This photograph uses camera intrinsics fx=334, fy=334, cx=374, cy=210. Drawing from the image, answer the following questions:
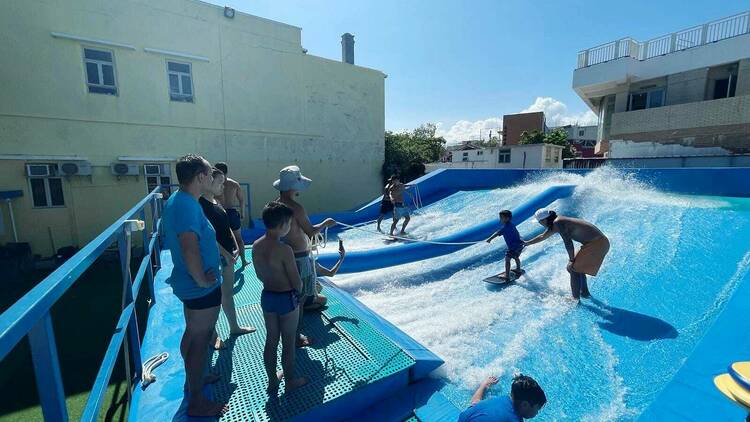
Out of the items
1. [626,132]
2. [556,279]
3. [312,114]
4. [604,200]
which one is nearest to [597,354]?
[556,279]

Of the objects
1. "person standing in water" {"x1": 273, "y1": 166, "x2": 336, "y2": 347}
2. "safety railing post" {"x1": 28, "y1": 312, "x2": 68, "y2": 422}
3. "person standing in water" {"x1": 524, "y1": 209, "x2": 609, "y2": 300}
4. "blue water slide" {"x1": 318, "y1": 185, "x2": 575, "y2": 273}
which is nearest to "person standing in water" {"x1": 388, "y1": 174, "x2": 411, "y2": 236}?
"blue water slide" {"x1": 318, "y1": 185, "x2": 575, "y2": 273}

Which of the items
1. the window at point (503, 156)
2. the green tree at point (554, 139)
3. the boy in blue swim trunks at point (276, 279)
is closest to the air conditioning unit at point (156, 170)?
the boy in blue swim trunks at point (276, 279)

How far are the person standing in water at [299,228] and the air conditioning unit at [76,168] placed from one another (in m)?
10.2

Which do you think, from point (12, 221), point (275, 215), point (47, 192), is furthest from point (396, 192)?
point (12, 221)

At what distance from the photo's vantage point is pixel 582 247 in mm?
4598

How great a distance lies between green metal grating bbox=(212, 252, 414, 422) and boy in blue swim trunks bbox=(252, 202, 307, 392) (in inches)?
8.7

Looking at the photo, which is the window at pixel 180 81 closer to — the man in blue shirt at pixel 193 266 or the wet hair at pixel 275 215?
the man in blue shirt at pixel 193 266

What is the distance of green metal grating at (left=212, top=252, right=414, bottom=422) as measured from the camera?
2.17 meters

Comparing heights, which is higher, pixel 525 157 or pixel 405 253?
pixel 525 157

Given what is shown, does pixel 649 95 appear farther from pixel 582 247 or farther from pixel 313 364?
pixel 313 364

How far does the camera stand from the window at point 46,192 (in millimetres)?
9531

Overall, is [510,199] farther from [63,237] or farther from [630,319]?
[63,237]

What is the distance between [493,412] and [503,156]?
75.3ft

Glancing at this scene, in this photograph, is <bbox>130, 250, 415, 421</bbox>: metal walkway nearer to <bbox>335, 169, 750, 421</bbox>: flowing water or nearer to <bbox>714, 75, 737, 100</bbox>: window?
<bbox>335, 169, 750, 421</bbox>: flowing water
